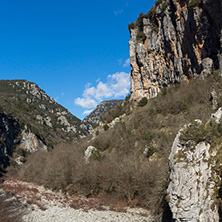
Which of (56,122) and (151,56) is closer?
(151,56)

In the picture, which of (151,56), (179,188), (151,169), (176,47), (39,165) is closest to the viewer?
(179,188)

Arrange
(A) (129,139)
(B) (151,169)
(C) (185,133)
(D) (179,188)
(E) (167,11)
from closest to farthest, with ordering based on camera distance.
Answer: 1. (D) (179,188)
2. (C) (185,133)
3. (B) (151,169)
4. (A) (129,139)
5. (E) (167,11)

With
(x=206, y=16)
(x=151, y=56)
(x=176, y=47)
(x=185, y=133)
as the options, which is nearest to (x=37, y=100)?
(x=151, y=56)

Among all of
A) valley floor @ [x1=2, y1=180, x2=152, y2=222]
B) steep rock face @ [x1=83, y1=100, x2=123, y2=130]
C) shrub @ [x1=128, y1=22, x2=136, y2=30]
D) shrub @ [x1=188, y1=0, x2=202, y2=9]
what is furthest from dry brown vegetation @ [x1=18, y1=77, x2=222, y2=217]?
steep rock face @ [x1=83, y1=100, x2=123, y2=130]

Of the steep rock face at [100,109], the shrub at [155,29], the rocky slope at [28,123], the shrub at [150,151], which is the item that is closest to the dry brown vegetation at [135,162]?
the shrub at [150,151]

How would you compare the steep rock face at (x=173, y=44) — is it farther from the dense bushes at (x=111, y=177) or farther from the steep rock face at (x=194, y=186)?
the steep rock face at (x=194, y=186)

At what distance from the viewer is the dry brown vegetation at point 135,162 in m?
17.9

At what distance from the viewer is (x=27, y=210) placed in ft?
64.0

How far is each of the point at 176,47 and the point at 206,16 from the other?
11.3 meters

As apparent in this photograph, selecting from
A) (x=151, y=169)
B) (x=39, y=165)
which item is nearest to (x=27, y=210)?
(x=151, y=169)

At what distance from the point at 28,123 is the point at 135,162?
80246mm

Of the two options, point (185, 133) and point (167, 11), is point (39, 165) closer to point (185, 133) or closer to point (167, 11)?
point (185, 133)

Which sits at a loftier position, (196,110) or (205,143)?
(196,110)

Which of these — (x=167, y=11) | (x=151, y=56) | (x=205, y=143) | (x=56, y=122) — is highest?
(x=167, y=11)
